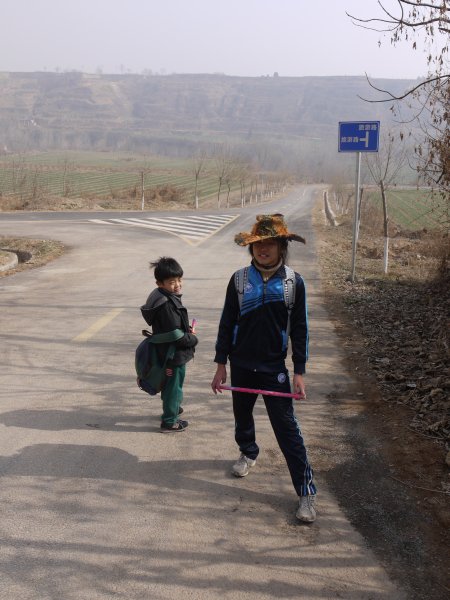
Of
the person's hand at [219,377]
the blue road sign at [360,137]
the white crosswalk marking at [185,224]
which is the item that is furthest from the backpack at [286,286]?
the white crosswalk marking at [185,224]

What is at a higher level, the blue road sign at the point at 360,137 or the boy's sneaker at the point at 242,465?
→ the blue road sign at the point at 360,137

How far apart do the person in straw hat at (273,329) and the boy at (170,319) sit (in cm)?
91

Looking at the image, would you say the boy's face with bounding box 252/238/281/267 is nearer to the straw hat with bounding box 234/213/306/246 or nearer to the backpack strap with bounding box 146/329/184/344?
the straw hat with bounding box 234/213/306/246

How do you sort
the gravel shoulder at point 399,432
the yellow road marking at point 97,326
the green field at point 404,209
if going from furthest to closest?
the green field at point 404,209 < the yellow road marking at point 97,326 < the gravel shoulder at point 399,432

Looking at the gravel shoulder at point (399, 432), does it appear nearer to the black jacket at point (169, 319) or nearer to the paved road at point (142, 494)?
the paved road at point (142, 494)

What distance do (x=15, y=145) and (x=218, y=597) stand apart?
17692 cm

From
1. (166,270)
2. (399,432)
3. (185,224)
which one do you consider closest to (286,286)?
(166,270)

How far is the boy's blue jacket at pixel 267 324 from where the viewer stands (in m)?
4.14

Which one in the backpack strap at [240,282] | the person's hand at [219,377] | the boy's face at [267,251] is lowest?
the person's hand at [219,377]

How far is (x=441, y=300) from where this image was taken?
37.0ft

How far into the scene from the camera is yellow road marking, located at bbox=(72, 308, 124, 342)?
8.44 metres

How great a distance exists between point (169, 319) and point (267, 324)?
1.17 m

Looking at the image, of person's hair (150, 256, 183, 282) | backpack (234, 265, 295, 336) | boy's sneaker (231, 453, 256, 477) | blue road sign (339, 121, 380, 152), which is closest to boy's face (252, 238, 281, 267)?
backpack (234, 265, 295, 336)

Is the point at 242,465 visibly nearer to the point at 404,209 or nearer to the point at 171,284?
the point at 171,284
